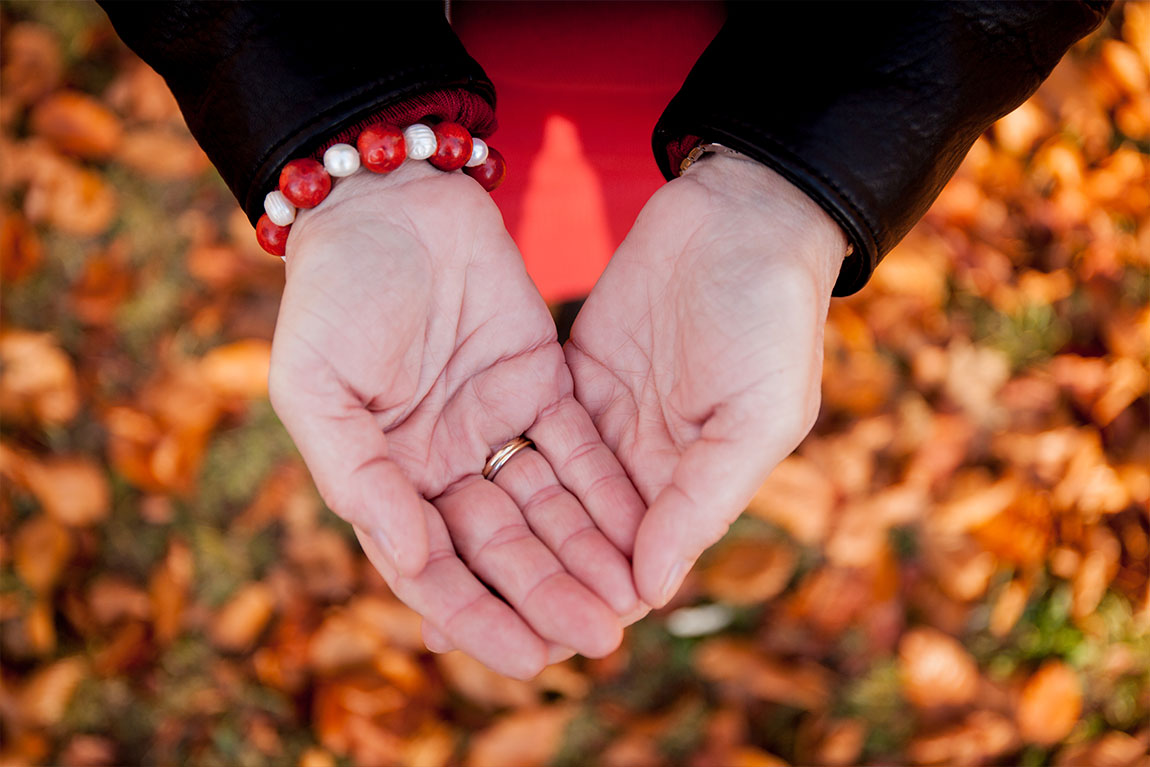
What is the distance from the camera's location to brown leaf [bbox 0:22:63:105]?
2162 mm

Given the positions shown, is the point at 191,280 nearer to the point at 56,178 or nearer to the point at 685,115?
the point at 56,178

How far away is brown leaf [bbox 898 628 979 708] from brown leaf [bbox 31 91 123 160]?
230 cm

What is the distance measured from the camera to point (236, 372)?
6.60 feet

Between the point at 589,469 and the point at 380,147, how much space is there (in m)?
0.55

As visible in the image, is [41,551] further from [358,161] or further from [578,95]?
[578,95]

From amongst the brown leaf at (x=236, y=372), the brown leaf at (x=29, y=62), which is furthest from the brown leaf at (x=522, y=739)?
the brown leaf at (x=29, y=62)

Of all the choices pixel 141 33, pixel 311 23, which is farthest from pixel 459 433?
pixel 141 33

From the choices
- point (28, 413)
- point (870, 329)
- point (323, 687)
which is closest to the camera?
point (323, 687)

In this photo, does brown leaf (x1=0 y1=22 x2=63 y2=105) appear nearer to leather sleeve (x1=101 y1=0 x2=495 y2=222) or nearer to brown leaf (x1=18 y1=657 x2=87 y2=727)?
leather sleeve (x1=101 y1=0 x2=495 y2=222)

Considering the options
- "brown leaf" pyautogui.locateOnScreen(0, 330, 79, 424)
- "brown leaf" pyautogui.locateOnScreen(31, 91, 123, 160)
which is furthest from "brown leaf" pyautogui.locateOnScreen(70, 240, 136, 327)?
"brown leaf" pyautogui.locateOnScreen(31, 91, 123, 160)

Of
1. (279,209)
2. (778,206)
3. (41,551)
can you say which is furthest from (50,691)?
(778,206)

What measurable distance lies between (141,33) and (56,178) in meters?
1.21

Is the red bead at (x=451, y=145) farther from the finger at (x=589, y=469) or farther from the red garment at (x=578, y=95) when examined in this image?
the finger at (x=589, y=469)

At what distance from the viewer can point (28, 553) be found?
186 centimetres
